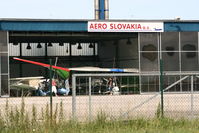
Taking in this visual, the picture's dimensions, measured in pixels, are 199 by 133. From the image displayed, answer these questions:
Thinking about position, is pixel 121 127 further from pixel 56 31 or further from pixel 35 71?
pixel 35 71

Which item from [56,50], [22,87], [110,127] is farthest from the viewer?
[56,50]

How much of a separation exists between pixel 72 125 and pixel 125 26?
26237mm

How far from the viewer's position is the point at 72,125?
12383 mm

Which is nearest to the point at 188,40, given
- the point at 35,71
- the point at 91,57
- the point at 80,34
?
the point at 80,34

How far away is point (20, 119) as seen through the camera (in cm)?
1200

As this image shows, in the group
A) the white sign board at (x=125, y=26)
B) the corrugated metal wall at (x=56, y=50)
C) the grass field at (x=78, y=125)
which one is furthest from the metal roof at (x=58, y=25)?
the grass field at (x=78, y=125)

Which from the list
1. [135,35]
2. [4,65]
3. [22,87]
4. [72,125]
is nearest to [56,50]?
[22,87]

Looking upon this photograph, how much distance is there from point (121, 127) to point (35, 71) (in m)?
41.9

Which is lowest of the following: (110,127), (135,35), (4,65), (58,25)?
(110,127)

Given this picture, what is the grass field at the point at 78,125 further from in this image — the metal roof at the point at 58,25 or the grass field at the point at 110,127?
the metal roof at the point at 58,25

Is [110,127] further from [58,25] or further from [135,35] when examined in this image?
[135,35]

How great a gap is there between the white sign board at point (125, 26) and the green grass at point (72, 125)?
24548mm
